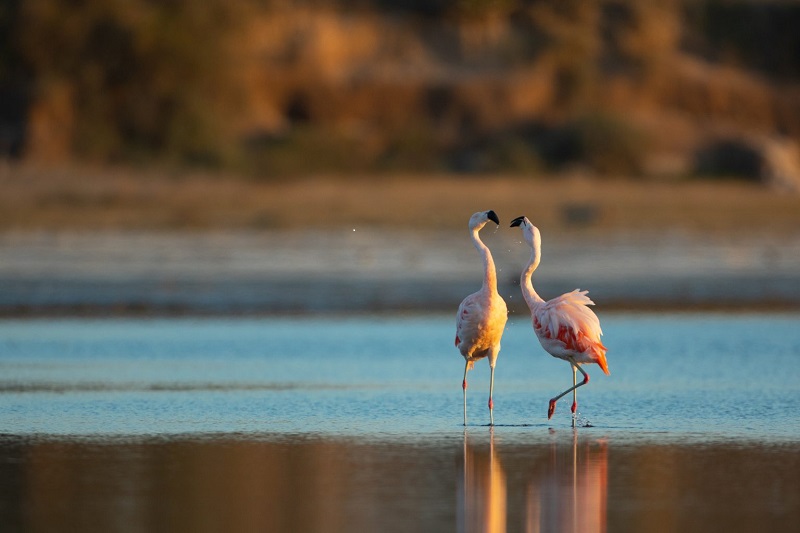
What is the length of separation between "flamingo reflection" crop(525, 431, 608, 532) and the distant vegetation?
21.5m

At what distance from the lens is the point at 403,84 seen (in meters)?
36.6

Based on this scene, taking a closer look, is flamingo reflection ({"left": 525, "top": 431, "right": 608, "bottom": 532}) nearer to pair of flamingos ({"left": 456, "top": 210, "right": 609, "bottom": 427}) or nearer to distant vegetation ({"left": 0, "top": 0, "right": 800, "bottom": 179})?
pair of flamingos ({"left": 456, "top": 210, "right": 609, "bottom": 427})

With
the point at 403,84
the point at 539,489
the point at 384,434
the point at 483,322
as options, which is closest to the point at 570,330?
the point at 483,322

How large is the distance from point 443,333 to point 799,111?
87.9 feet

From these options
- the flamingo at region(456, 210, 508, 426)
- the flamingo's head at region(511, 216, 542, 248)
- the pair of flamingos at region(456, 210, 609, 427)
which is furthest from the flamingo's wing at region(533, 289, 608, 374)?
the flamingo's head at region(511, 216, 542, 248)

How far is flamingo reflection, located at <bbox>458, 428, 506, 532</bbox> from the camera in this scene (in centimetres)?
666

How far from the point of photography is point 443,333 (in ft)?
48.1

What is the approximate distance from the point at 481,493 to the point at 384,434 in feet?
5.68

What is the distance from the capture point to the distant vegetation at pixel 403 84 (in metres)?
31.7

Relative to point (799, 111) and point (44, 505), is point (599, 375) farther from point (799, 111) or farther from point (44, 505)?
point (799, 111)

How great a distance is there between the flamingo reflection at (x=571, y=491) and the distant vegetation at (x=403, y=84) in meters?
21.5

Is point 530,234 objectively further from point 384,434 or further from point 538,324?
point 384,434

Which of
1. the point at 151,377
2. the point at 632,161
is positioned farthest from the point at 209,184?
the point at 151,377

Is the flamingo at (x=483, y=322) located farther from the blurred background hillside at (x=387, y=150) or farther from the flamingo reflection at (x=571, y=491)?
the blurred background hillside at (x=387, y=150)
